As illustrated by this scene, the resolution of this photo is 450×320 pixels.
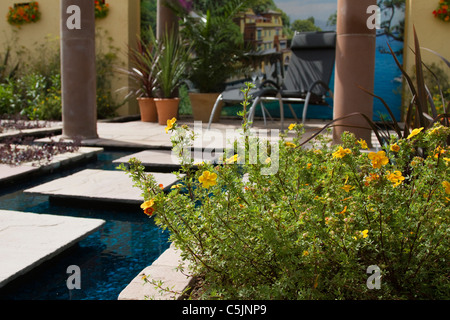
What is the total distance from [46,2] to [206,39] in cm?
352

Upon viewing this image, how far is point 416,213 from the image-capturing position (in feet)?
5.22

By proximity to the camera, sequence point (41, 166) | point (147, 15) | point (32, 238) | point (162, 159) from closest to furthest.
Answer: point (32, 238), point (41, 166), point (162, 159), point (147, 15)

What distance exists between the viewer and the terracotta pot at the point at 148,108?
7.87 m

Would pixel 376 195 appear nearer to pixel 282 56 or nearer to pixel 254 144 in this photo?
pixel 254 144

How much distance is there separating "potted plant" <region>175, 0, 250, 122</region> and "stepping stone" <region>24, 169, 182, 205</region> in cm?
408

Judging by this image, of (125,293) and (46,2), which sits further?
(46,2)

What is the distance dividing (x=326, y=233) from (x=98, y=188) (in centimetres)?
230

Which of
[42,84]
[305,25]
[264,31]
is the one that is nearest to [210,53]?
[264,31]

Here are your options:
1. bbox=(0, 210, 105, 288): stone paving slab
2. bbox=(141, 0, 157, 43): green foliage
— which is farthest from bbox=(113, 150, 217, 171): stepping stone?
bbox=(141, 0, 157, 43): green foliage

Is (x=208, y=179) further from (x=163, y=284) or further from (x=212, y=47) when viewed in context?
(x=212, y=47)

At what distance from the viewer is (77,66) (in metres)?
5.71

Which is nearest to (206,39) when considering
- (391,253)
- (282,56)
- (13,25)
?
(282,56)

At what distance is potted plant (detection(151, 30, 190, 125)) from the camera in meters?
7.35

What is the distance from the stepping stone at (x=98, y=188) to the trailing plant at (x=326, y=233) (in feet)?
4.67
